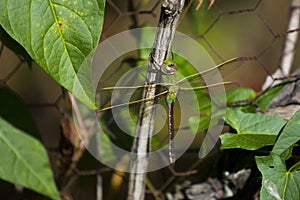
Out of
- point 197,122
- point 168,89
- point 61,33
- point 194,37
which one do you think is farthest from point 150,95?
point 194,37

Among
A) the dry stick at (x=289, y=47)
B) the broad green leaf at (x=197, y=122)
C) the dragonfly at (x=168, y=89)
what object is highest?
the dry stick at (x=289, y=47)

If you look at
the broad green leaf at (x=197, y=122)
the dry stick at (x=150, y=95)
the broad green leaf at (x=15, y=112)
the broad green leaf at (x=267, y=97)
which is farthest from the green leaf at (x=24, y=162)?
the broad green leaf at (x=267, y=97)

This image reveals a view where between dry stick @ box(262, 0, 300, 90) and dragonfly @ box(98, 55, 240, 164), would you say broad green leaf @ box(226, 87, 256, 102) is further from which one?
dragonfly @ box(98, 55, 240, 164)

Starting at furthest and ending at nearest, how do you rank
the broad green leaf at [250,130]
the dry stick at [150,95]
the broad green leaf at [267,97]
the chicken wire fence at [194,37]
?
the chicken wire fence at [194,37], the broad green leaf at [267,97], the broad green leaf at [250,130], the dry stick at [150,95]

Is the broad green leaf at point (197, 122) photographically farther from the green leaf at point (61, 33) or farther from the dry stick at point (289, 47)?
the green leaf at point (61, 33)

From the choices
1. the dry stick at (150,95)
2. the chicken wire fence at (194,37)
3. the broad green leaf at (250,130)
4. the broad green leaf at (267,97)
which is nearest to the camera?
the dry stick at (150,95)

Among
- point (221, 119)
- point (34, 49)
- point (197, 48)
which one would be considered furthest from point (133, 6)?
point (34, 49)

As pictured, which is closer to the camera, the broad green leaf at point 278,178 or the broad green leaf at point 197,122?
the broad green leaf at point 278,178
